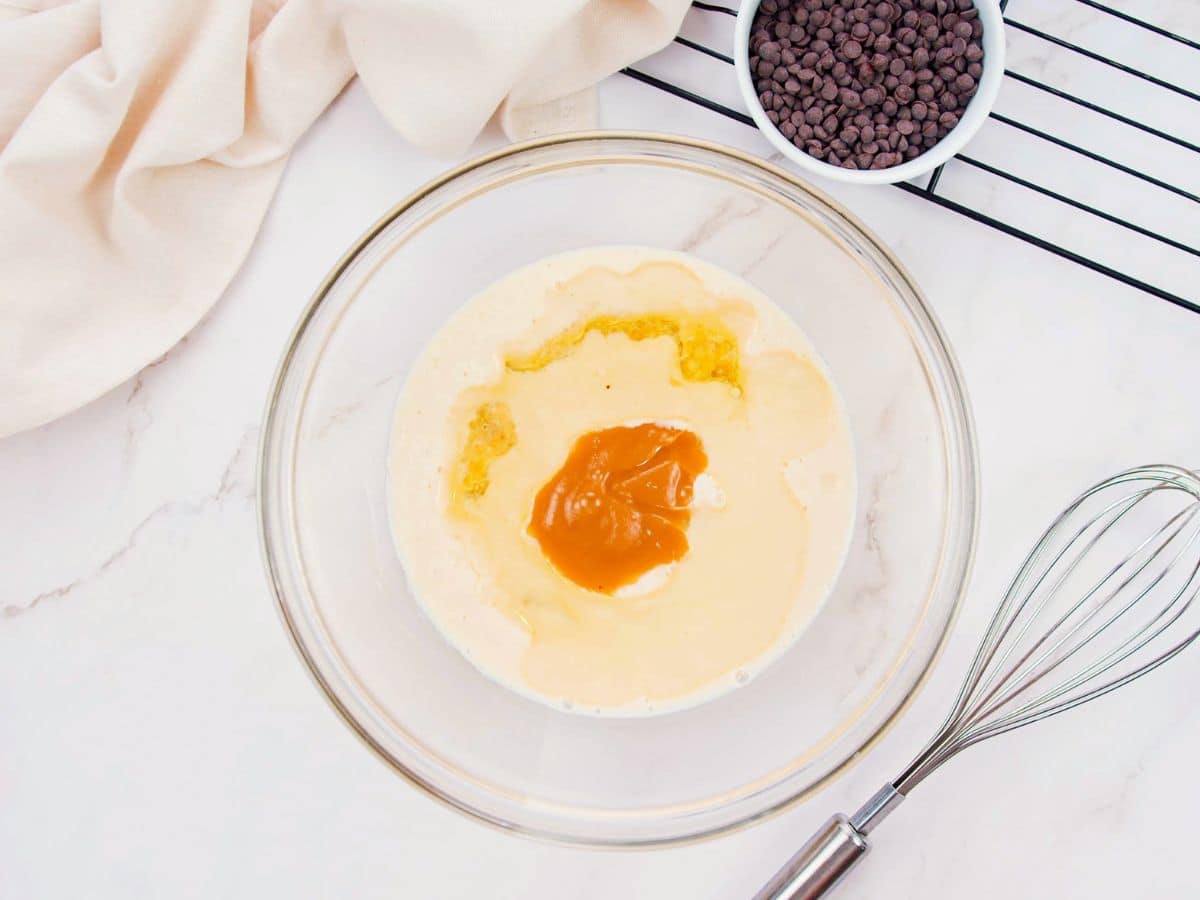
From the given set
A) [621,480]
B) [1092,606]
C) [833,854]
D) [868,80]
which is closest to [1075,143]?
[868,80]

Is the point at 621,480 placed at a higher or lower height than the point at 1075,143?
lower

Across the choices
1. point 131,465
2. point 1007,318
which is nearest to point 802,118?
A: point 1007,318

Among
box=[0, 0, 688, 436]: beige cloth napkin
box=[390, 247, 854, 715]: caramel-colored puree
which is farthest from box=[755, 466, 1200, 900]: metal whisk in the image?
box=[0, 0, 688, 436]: beige cloth napkin

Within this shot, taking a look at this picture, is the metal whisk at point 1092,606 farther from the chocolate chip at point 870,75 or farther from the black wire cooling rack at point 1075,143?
the chocolate chip at point 870,75

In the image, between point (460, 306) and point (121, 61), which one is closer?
point (121, 61)

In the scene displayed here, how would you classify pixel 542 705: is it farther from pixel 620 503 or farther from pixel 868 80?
pixel 868 80

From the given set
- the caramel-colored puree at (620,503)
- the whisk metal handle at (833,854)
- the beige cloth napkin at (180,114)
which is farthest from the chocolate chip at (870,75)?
the whisk metal handle at (833,854)

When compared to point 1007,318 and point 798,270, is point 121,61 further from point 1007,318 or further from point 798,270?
point 1007,318
